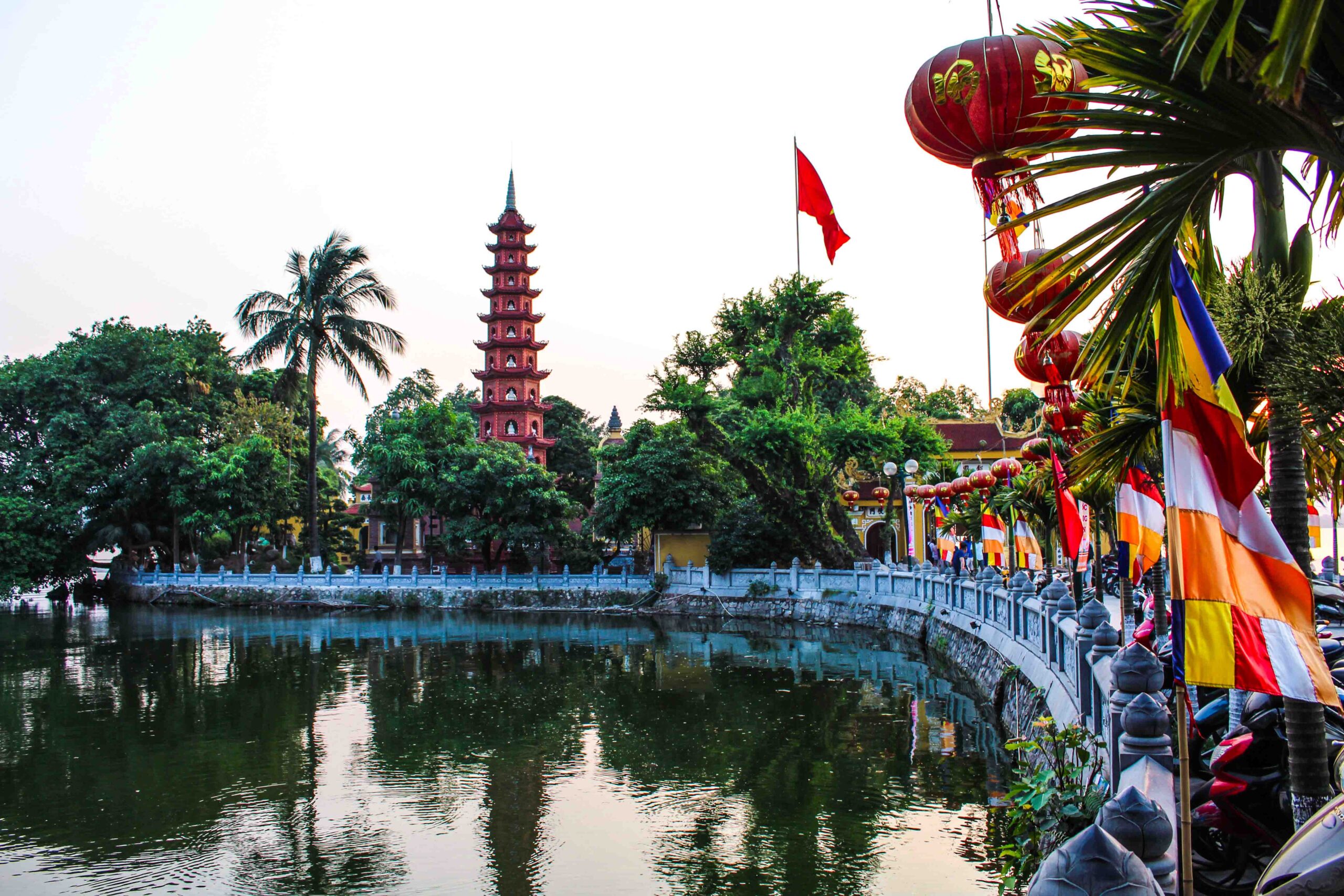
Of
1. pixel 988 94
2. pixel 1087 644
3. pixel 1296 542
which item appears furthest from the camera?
pixel 1087 644

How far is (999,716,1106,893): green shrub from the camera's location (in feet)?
14.6

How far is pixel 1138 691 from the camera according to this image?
4027 mm

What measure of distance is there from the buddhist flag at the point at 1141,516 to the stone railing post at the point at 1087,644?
130 cm

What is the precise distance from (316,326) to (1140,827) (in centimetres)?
3245

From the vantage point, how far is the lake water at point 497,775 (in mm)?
7781

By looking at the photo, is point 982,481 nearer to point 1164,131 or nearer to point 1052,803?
point 1052,803

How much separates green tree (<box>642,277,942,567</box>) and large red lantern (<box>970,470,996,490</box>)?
28.4ft

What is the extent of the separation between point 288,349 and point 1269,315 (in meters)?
32.1

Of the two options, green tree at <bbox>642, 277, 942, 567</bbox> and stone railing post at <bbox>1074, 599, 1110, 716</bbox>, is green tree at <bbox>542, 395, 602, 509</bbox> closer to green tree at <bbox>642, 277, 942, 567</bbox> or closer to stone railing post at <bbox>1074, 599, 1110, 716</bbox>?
green tree at <bbox>642, 277, 942, 567</bbox>

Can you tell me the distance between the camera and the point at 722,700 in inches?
591

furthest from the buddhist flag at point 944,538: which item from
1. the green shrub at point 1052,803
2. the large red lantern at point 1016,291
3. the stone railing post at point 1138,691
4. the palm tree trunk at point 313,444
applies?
the palm tree trunk at point 313,444

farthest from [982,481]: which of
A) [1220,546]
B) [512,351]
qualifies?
[512,351]

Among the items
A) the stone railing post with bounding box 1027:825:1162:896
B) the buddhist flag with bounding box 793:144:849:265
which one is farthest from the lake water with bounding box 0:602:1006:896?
the buddhist flag with bounding box 793:144:849:265

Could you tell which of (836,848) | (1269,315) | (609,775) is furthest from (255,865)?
(1269,315)
